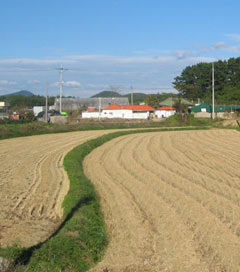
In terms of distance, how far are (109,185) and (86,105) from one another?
87070mm

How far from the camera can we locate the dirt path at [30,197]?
794cm

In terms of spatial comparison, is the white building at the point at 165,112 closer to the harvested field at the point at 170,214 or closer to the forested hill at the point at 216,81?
the forested hill at the point at 216,81

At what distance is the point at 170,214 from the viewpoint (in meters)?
9.19

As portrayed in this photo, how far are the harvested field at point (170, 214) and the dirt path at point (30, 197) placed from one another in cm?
121

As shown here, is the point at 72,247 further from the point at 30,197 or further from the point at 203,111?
the point at 203,111

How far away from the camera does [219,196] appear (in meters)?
10.9

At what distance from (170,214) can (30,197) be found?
400cm

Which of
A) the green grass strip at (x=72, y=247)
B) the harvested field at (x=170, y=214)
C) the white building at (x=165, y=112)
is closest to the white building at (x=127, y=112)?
the white building at (x=165, y=112)

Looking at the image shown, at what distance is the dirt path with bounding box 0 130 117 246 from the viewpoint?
7.94 m

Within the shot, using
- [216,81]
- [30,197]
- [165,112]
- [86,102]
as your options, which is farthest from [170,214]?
[216,81]

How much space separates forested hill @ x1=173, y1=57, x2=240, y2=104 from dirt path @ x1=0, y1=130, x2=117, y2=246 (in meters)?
57.9

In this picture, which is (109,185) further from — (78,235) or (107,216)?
(78,235)

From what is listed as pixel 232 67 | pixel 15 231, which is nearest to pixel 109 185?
pixel 15 231

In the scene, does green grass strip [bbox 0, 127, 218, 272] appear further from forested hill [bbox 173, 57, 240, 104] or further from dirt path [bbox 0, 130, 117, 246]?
forested hill [bbox 173, 57, 240, 104]
